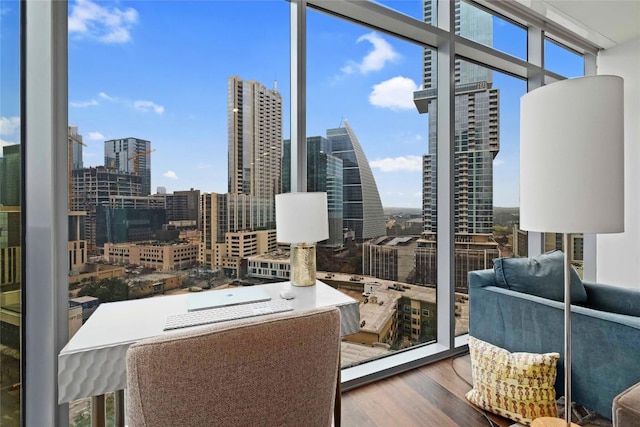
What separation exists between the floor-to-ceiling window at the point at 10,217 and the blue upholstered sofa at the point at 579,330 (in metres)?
→ 2.42

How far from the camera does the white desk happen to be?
0.97m

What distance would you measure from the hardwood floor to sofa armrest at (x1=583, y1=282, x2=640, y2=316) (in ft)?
3.25

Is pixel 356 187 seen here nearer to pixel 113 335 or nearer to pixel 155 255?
pixel 155 255

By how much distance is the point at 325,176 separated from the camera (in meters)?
2.05

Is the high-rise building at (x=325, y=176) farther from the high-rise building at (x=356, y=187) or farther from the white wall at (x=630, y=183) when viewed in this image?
the white wall at (x=630, y=183)

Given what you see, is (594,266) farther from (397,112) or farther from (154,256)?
(154,256)

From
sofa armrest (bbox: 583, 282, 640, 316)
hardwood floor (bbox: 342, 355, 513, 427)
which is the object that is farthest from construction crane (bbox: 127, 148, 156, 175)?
sofa armrest (bbox: 583, 282, 640, 316)

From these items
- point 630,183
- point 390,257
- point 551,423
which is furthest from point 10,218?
point 630,183

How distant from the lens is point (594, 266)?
323cm

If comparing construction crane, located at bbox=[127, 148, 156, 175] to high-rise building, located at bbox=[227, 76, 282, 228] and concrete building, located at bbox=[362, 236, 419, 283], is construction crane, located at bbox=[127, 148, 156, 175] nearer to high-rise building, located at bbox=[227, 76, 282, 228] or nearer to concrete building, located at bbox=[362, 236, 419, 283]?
high-rise building, located at bbox=[227, 76, 282, 228]

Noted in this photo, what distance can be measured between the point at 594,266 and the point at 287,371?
385 cm

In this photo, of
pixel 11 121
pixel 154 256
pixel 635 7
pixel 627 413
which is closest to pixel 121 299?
pixel 154 256

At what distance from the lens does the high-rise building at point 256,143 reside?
5.95 ft

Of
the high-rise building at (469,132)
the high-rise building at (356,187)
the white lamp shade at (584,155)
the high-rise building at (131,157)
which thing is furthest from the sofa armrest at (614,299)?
the high-rise building at (131,157)
